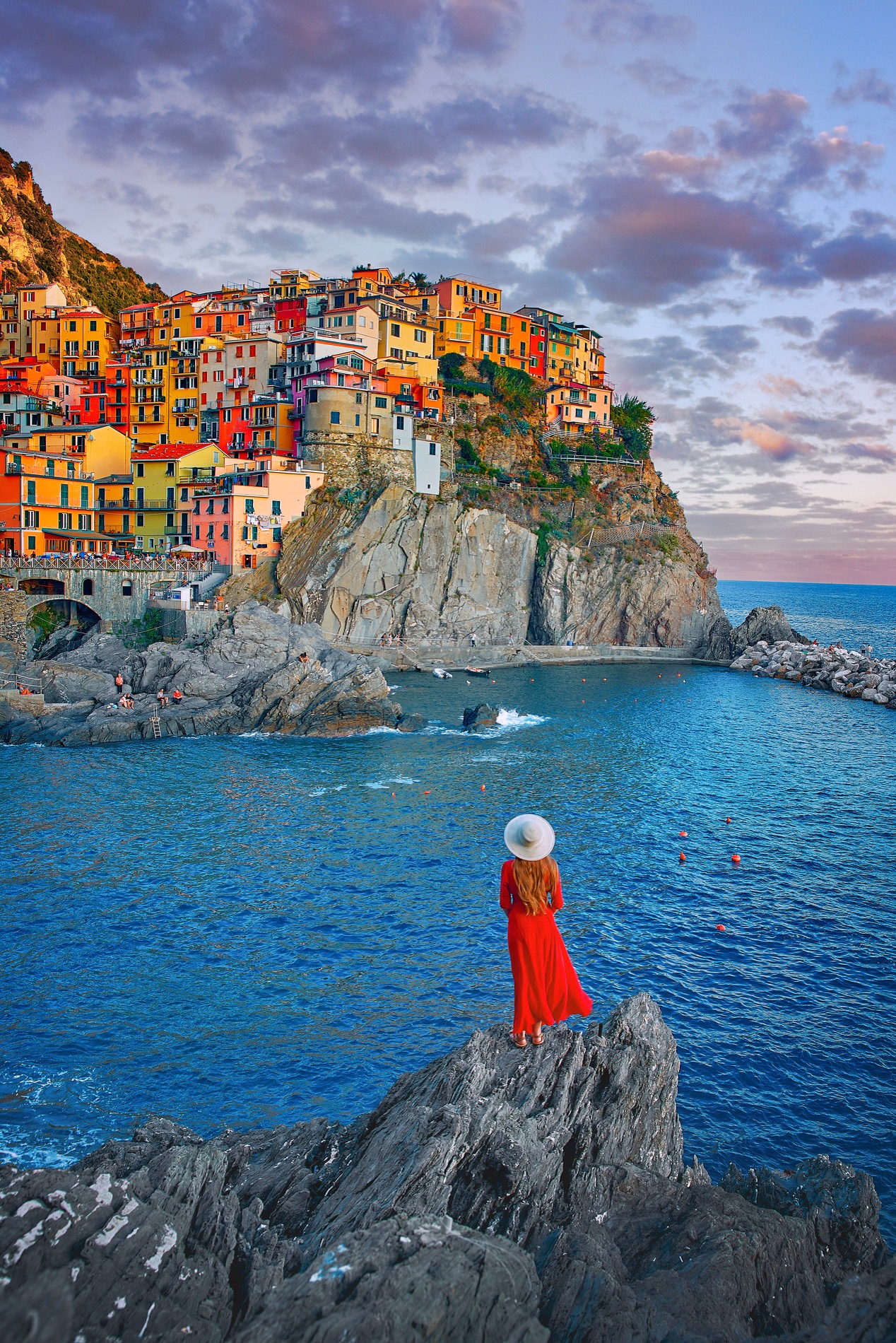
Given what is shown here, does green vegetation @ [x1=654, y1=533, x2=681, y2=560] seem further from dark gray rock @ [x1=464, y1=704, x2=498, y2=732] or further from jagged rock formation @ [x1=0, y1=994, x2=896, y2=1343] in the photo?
jagged rock formation @ [x1=0, y1=994, x2=896, y2=1343]

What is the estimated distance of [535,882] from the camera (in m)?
9.75

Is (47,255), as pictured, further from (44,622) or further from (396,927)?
(396,927)

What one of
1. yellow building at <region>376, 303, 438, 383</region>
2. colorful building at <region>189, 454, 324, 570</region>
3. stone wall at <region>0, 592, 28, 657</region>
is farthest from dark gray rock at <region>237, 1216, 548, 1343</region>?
yellow building at <region>376, 303, 438, 383</region>

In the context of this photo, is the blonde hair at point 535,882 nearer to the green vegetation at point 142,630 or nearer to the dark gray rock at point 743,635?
the green vegetation at point 142,630

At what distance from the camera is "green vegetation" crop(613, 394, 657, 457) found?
100 m

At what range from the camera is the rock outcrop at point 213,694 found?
47.0 m

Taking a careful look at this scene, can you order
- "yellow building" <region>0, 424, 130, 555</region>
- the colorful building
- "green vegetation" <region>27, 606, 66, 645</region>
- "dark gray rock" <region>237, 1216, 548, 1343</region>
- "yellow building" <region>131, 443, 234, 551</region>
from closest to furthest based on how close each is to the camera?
"dark gray rock" <region>237, 1216, 548, 1343</region>, "green vegetation" <region>27, 606, 66, 645</region>, "yellow building" <region>0, 424, 130, 555</region>, the colorful building, "yellow building" <region>131, 443, 234, 551</region>

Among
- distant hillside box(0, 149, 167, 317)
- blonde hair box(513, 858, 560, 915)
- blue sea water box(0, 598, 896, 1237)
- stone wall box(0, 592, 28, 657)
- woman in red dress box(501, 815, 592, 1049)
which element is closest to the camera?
woman in red dress box(501, 815, 592, 1049)

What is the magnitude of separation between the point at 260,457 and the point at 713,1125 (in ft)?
237

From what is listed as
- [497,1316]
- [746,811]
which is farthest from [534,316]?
[497,1316]

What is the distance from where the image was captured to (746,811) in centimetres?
3697

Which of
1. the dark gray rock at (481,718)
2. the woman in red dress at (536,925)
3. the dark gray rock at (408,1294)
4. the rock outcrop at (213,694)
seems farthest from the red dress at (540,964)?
the dark gray rock at (481,718)

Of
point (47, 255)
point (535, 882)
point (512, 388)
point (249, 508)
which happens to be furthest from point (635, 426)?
point (535, 882)

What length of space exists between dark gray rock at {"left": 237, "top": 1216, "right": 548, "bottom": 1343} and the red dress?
3023mm
